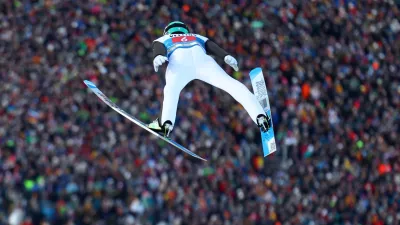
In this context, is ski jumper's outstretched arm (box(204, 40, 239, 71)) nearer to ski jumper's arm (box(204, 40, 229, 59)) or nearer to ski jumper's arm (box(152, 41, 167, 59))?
ski jumper's arm (box(204, 40, 229, 59))

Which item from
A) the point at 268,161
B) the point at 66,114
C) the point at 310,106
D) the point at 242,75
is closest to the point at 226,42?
the point at 242,75

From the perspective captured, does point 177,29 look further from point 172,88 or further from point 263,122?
point 263,122

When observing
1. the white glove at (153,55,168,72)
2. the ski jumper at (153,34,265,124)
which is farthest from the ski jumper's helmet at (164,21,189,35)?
the white glove at (153,55,168,72)

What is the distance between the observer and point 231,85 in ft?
31.9

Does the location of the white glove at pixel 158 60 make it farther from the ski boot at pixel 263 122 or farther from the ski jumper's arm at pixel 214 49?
the ski boot at pixel 263 122

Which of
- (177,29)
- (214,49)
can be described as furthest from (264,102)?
(177,29)

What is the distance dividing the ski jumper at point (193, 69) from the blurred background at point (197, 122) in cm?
428

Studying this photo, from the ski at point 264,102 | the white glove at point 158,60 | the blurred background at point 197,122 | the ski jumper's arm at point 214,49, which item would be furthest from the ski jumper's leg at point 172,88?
the blurred background at point 197,122

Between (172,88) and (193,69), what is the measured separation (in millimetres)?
352

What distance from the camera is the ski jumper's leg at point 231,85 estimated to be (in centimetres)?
966

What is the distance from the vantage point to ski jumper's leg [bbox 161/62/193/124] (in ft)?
31.0

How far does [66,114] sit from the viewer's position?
1480cm

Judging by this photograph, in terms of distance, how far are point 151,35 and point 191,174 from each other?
4117mm

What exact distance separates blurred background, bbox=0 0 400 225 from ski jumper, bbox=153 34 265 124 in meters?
4.28
